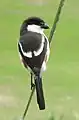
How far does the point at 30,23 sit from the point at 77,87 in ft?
18.6

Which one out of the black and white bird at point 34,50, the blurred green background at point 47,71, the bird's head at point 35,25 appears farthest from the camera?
the blurred green background at point 47,71

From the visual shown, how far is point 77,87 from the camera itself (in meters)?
10.8

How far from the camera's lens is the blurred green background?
31.0ft

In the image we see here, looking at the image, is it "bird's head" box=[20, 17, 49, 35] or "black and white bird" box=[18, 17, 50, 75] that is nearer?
"black and white bird" box=[18, 17, 50, 75]

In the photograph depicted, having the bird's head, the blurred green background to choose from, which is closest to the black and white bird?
the bird's head

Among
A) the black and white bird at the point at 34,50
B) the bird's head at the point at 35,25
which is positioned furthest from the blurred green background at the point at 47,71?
the black and white bird at the point at 34,50

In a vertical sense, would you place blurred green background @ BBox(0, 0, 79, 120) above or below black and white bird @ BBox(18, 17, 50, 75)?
below

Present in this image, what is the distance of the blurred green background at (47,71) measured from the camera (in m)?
9.44

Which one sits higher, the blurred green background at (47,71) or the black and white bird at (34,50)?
the black and white bird at (34,50)

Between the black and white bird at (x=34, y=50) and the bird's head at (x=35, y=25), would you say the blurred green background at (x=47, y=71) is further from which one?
the black and white bird at (x=34, y=50)

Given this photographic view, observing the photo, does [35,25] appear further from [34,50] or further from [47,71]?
[47,71]

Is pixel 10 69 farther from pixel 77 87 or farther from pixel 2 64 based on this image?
pixel 77 87

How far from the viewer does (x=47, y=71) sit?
12000 mm

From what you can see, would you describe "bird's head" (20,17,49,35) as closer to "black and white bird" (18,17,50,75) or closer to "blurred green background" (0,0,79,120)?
"black and white bird" (18,17,50,75)
